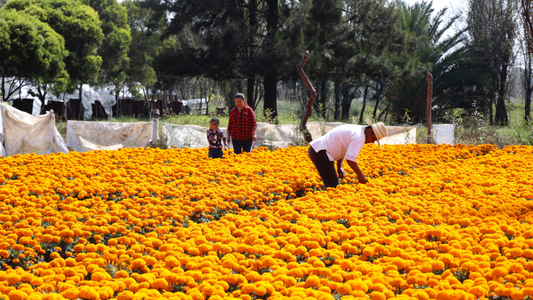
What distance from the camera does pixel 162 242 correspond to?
145 inches

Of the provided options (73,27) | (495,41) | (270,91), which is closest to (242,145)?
(270,91)

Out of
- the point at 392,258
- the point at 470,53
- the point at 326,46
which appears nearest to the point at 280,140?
the point at 326,46

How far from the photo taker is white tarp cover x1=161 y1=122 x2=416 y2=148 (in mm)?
10742

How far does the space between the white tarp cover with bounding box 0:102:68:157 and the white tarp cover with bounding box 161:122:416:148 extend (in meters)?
2.37

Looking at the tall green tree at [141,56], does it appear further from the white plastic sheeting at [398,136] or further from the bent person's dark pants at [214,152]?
the bent person's dark pants at [214,152]

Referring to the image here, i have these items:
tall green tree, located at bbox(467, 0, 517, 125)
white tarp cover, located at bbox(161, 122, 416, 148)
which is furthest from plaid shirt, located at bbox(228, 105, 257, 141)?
tall green tree, located at bbox(467, 0, 517, 125)

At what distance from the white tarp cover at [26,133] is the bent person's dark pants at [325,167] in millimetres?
6741

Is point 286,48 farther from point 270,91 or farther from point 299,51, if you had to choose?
point 270,91

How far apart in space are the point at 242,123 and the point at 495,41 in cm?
1854

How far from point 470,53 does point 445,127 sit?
1084 cm

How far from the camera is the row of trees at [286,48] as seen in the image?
1441cm

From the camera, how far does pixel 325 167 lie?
5.84 m

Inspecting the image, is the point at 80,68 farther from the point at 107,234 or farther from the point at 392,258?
the point at 392,258

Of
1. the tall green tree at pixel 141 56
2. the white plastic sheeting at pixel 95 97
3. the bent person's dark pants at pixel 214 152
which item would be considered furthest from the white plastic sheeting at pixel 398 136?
the white plastic sheeting at pixel 95 97
